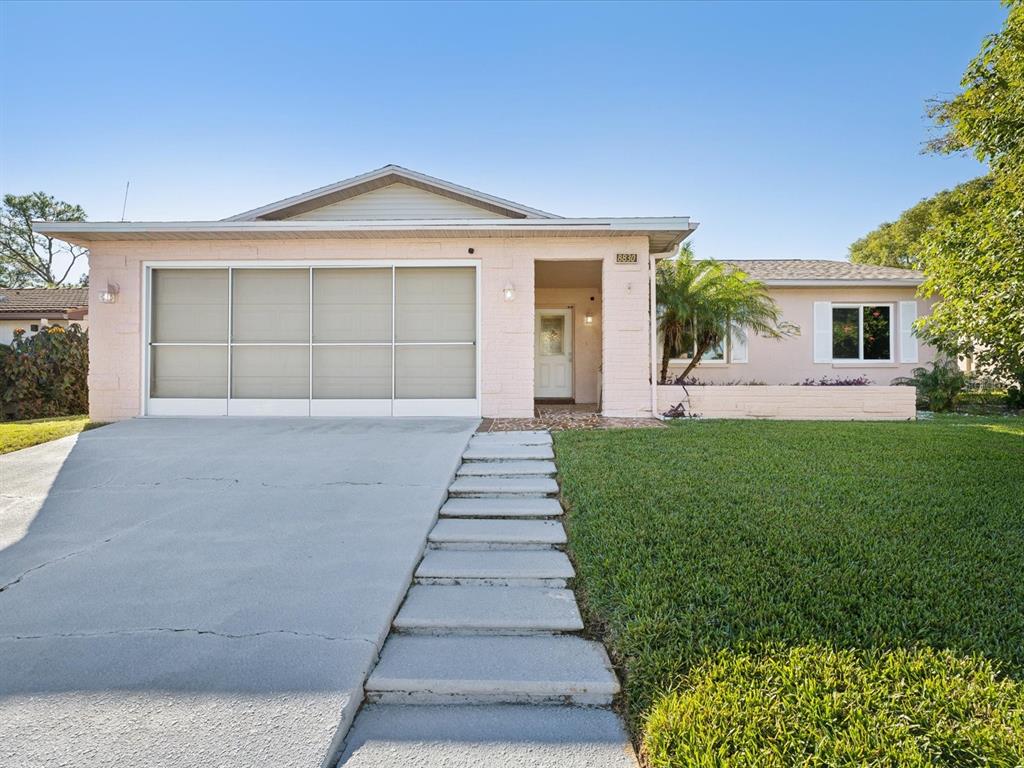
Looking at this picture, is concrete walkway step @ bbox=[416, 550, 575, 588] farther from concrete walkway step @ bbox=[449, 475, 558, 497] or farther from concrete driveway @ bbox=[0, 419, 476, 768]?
concrete walkway step @ bbox=[449, 475, 558, 497]

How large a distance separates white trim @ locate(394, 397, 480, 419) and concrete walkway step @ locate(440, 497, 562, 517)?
4.02 meters

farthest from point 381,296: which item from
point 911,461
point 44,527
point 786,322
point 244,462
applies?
point 786,322

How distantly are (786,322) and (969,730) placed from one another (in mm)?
12445

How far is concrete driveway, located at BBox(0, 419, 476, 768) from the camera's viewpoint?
2133 mm

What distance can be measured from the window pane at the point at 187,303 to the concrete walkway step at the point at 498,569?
7342 millimetres

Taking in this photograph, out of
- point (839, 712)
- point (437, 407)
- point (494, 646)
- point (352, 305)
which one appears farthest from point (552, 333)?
point (839, 712)

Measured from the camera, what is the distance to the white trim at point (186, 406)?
8.99 m

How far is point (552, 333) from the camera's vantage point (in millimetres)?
13102

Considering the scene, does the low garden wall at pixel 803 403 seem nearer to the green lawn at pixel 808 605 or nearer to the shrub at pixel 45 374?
the green lawn at pixel 808 605

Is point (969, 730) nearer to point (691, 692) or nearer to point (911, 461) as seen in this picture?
point (691, 692)

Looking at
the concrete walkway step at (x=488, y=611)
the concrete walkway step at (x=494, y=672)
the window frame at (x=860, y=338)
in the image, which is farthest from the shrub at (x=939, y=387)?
the concrete walkway step at (x=494, y=672)

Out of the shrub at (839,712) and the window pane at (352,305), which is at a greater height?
the window pane at (352,305)

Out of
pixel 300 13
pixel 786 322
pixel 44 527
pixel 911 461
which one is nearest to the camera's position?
pixel 44 527

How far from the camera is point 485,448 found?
21.0 ft
